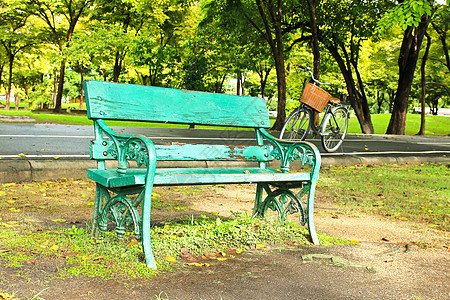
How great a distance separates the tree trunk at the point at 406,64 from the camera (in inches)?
701

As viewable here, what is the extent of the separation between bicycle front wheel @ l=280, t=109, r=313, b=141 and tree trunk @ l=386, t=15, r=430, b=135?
10.6 metres

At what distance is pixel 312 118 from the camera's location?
9.27 meters

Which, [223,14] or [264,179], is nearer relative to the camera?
[264,179]

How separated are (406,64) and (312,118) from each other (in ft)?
36.4

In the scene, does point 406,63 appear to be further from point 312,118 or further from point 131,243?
point 131,243

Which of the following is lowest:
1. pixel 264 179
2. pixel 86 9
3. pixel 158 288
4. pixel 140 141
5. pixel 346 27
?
pixel 158 288

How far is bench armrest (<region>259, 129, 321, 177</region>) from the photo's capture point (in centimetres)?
349

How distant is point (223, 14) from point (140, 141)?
1547 cm

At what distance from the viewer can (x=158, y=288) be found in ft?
8.07

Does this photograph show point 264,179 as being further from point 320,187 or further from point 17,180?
point 17,180

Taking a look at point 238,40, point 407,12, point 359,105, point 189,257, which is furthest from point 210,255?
point 359,105

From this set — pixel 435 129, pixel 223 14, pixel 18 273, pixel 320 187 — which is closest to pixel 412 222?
pixel 320 187

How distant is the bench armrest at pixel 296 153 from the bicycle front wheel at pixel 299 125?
17.1ft

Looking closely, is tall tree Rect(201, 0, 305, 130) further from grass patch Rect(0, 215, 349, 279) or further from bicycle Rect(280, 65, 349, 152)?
grass patch Rect(0, 215, 349, 279)
